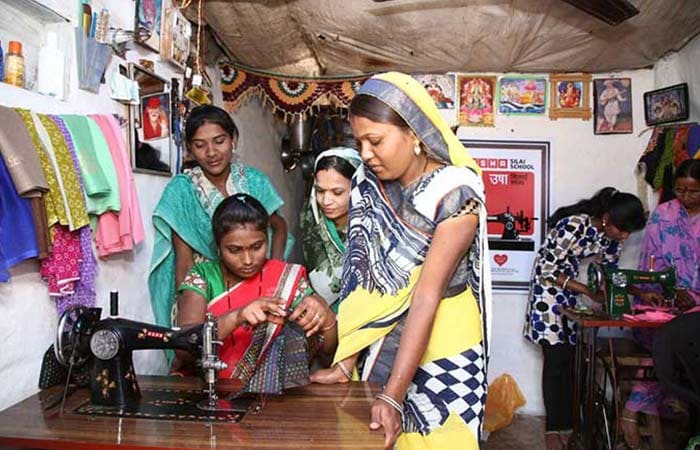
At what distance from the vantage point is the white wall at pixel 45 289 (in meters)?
1.40

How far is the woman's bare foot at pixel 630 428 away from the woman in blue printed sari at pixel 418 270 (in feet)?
7.09

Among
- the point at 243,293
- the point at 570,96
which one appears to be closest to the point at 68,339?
the point at 243,293

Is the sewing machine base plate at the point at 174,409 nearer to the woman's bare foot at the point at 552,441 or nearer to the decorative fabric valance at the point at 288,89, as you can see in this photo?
the decorative fabric valance at the point at 288,89

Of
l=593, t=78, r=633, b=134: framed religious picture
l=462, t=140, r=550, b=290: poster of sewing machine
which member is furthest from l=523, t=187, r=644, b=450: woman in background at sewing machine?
l=593, t=78, r=633, b=134: framed religious picture

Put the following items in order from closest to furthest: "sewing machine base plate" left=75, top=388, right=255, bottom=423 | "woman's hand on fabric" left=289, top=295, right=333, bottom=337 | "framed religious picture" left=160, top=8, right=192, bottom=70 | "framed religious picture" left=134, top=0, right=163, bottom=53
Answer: "sewing machine base plate" left=75, top=388, right=255, bottom=423 < "woman's hand on fabric" left=289, top=295, right=333, bottom=337 < "framed religious picture" left=134, top=0, right=163, bottom=53 < "framed religious picture" left=160, top=8, right=192, bottom=70

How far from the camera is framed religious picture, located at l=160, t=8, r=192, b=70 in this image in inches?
88.4

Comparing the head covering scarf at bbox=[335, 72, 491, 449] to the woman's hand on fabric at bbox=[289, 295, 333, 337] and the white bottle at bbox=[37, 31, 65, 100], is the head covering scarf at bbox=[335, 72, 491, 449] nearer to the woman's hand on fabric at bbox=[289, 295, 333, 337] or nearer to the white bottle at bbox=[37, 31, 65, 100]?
the woman's hand on fabric at bbox=[289, 295, 333, 337]

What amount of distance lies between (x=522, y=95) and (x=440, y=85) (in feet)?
1.85

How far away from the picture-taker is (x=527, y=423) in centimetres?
374

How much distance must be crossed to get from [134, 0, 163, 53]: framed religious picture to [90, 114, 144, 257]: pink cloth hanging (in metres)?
0.38

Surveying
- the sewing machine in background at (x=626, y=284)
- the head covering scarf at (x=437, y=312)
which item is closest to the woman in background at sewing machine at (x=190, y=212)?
the head covering scarf at (x=437, y=312)

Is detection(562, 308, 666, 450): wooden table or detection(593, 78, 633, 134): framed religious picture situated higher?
detection(593, 78, 633, 134): framed religious picture

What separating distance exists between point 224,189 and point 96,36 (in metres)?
0.72

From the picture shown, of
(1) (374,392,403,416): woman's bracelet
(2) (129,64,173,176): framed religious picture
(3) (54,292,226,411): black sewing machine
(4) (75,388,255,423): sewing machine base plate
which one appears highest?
(2) (129,64,173,176): framed religious picture
